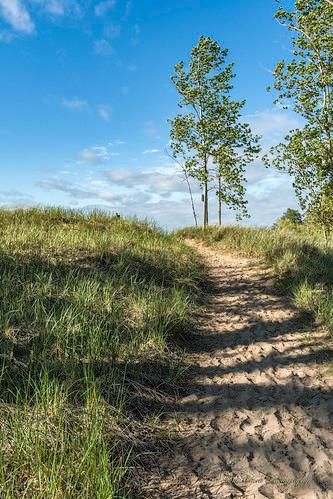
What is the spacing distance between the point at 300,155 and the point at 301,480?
15.8 m

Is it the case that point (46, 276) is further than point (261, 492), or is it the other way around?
point (46, 276)

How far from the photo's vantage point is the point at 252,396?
432 cm

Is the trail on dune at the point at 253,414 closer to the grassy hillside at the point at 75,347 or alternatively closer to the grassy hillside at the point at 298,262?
the grassy hillside at the point at 298,262

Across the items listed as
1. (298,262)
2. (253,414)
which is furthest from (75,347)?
(298,262)

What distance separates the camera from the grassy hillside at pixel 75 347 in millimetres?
2744

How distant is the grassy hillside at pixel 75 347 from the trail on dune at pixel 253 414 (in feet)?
1.57

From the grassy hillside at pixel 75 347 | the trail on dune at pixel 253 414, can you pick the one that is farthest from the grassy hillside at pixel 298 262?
the grassy hillside at pixel 75 347

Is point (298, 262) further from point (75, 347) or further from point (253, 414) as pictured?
point (75, 347)

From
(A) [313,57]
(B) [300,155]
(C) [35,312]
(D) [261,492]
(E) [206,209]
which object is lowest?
(D) [261,492]

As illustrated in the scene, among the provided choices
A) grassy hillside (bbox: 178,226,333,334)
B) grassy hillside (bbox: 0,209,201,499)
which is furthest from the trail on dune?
grassy hillside (bbox: 0,209,201,499)

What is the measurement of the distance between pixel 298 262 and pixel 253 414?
227 inches

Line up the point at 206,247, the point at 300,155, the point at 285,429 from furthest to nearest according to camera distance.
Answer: the point at 300,155
the point at 206,247
the point at 285,429

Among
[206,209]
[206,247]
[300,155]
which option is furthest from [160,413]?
[206,209]

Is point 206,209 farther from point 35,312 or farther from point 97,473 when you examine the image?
point 97,473
